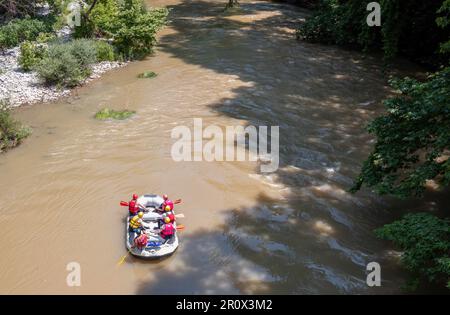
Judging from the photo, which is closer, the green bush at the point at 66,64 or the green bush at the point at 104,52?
the green bush at the point at 66,64

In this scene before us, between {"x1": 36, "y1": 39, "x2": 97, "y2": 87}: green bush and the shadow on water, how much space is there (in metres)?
3.73

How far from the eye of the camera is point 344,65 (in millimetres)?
15336

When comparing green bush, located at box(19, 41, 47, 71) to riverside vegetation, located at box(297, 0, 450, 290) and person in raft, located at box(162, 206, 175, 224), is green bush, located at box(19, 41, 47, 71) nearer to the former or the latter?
person in raft, located at box(162, 206, 175, 224)

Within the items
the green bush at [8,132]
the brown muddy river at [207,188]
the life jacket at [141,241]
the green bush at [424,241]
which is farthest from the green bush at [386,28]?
the green bush at [8,132]

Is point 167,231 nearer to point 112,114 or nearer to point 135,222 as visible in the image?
point 135,222

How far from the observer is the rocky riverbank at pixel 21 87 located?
12391 mm

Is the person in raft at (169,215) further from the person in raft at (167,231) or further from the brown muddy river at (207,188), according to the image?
the brown muddy river at (207,188)

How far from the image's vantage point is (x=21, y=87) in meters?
12.9

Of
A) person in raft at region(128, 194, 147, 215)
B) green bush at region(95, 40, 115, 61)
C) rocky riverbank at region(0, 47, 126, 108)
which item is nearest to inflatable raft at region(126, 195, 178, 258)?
person in raft at region(128, 194, 147, 215)

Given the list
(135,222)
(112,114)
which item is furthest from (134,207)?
(112,114)

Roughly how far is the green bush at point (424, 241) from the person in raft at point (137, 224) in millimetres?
3778

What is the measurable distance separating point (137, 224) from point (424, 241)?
4.39 m
